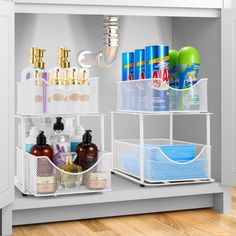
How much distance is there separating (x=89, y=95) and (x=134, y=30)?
2.31 ft

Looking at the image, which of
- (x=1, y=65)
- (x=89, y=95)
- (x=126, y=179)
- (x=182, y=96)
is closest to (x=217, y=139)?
(x=182, y=96)

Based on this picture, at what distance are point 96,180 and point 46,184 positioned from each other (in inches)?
7.3

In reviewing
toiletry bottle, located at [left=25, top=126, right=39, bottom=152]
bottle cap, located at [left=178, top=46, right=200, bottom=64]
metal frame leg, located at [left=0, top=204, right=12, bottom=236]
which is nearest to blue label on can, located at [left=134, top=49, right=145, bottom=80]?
bottle cap, located at [left=178, top=46, right=200, bottom=64]

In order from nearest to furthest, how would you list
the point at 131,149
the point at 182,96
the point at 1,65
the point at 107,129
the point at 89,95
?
the point at 1,65, the point at 89,95, the point at 182,96, the point at 131,149, the point at 107,129

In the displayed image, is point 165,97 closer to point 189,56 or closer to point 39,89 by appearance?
point 189,56

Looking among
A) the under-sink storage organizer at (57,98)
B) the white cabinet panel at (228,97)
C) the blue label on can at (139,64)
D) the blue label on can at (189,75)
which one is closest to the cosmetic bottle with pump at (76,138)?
the under-sink storage organizer at (57,98)

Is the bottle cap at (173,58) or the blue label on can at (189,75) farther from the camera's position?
the bottle cap at (173,58)

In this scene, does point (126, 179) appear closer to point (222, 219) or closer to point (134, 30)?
point (222, 219)

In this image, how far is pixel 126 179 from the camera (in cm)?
234

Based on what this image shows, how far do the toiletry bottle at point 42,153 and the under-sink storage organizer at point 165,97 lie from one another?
435mm

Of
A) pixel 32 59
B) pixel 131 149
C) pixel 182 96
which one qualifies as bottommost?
pixel 131 149

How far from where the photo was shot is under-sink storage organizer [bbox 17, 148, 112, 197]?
191 cm

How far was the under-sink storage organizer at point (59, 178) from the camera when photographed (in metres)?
1.91

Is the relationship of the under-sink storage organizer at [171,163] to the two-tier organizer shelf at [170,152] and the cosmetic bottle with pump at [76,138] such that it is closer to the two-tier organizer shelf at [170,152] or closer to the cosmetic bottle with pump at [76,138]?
the two-tier organizer shelf at [170,152]
